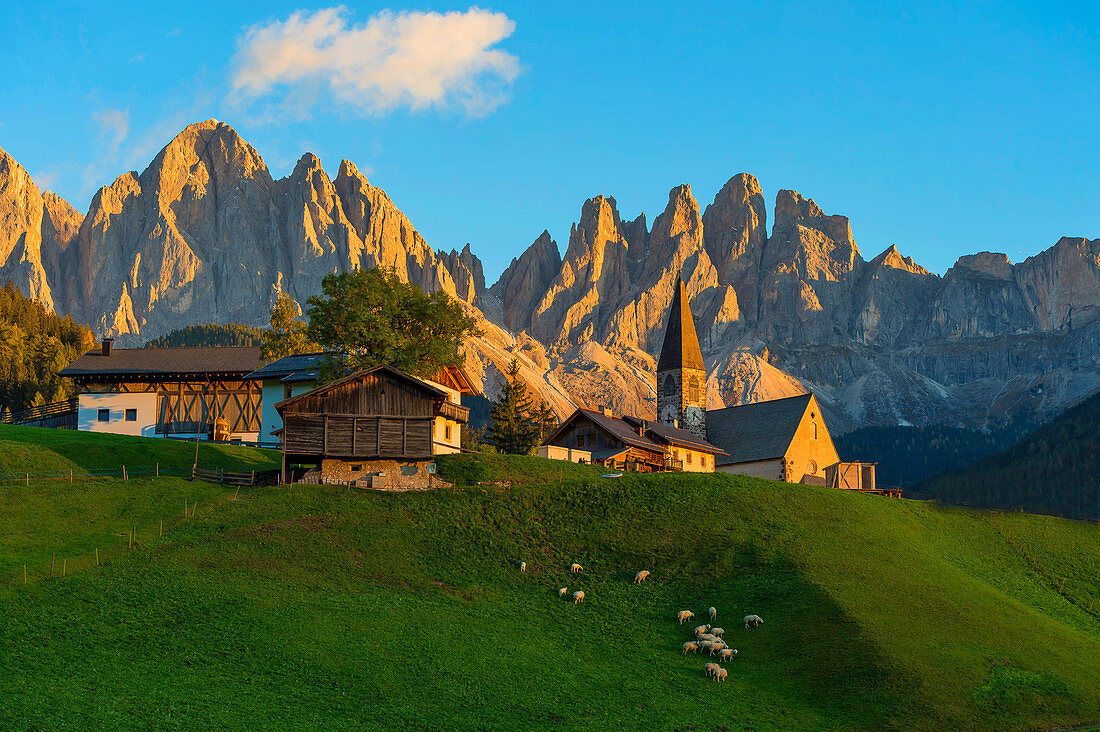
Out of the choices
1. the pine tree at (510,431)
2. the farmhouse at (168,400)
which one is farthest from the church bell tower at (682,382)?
the farmhouse at (168,400)

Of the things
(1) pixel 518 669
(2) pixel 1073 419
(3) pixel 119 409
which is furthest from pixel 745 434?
(2) pixel 1073 419

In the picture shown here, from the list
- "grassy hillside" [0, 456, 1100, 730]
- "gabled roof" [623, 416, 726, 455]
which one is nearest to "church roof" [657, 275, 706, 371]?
"gabled roof" [623, 416, 726, 455]

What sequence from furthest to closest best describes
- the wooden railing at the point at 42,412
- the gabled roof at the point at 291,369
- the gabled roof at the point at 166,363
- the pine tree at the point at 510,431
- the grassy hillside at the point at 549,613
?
1. the pine tree at the point at 510,431
2. the wooden railing at the point at 42,412
3. the gabled roof at the point at 166,363
4. the gabled roof at the point at 291,369
5. the grassy hillside at the point at 549,613

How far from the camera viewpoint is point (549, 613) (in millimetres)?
40562

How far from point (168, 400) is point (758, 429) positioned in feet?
176

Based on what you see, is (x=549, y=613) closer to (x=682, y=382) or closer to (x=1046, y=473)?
(x=682, y=382)

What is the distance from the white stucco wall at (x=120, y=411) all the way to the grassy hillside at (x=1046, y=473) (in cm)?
10529

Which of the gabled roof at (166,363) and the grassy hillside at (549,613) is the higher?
the gabled roof at (166,363)

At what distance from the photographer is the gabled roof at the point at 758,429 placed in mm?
88438

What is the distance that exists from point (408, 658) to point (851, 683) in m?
15.9

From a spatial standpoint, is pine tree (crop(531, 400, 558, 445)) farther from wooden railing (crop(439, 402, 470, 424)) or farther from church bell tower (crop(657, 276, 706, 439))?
wooden railing (crop(439, 402, 470, 424))

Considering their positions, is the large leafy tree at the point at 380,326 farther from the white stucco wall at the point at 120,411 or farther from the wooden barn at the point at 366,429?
the white stucco wall at the point at 120,411

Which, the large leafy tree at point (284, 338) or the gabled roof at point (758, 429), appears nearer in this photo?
the large leafy tree at point (284, 338)

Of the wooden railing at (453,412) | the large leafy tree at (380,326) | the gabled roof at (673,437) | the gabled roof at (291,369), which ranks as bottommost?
the gabled roof at (673,437)
